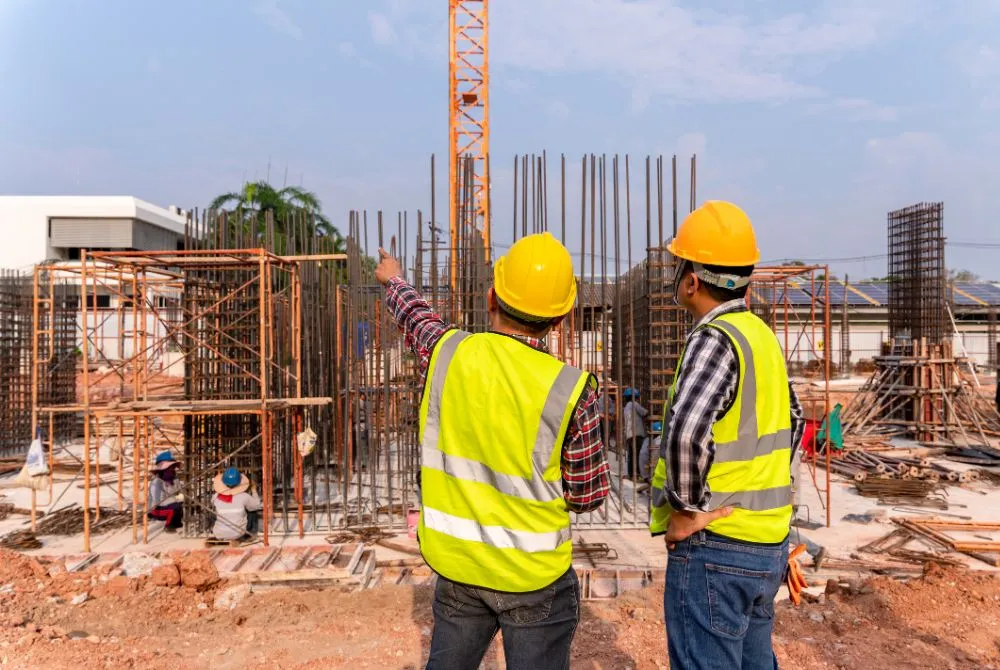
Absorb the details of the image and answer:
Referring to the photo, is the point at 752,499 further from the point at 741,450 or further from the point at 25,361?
the point at 25,361

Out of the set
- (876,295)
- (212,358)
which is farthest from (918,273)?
(212,358)

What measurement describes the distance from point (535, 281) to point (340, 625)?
12.4 ft

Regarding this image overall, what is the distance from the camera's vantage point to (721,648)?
6.51ft

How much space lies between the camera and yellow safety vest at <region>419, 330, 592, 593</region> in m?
1.89

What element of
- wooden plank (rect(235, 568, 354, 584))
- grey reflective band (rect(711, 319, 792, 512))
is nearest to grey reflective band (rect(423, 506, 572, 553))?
grey reflective band (rect(711, 319, 792, 512))

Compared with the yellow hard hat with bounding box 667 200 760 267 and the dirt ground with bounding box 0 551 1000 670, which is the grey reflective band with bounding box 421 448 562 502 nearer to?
the yellow hard hat with bounding box 667 200 760 267

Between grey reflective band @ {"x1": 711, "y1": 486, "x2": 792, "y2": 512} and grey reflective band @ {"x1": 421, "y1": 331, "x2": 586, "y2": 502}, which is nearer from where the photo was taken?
grey reflective band @ {"x1": 421, "y1": 331, "x2": 586, "y2": 502}

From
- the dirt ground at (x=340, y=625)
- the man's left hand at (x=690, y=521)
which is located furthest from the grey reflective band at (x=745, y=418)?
the dirt ground at (x=340, y=625)

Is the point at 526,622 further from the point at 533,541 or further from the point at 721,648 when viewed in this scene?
the point at 721,648

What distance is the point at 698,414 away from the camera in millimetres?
1923

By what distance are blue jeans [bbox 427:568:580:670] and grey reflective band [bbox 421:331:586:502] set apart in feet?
0.91

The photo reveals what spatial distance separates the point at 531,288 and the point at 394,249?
22.3 feet

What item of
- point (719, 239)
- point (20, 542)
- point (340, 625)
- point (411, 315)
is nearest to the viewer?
point (719, 239)

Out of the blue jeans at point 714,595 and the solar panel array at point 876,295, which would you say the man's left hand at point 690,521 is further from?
the solar panel array at point 876,295
